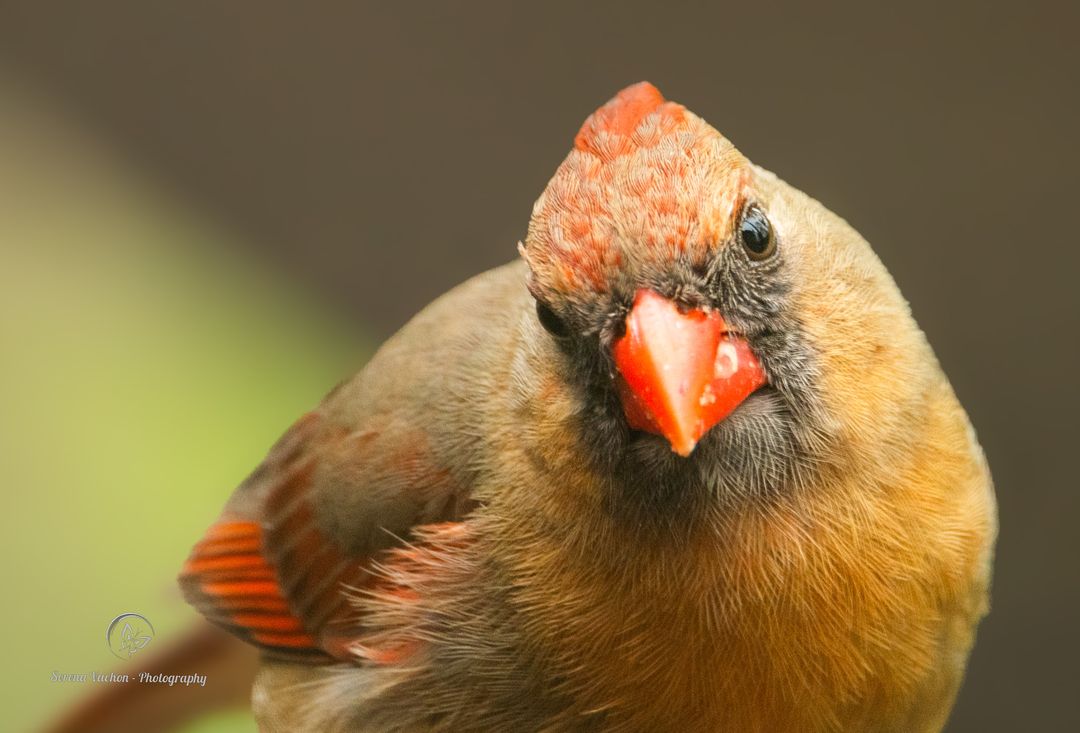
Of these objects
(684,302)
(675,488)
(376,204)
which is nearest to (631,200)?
(684,302)

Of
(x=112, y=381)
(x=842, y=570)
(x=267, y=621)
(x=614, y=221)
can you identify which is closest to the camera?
(x=614, y=221)

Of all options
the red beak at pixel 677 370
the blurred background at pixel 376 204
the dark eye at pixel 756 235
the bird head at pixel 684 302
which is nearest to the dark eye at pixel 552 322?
the bird head at pixel 684 302

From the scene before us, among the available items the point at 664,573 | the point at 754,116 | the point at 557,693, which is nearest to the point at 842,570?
the point at 664,573

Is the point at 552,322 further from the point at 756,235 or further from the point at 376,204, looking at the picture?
the point at 376,204

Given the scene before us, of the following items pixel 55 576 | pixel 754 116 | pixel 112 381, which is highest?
pixel 754 116

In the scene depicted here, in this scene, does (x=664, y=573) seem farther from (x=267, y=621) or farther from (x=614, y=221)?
(x=267, y=621)

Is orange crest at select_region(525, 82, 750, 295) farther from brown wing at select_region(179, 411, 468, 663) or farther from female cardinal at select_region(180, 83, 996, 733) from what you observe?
brown wing at select_region(179, 411, 468, 663)
